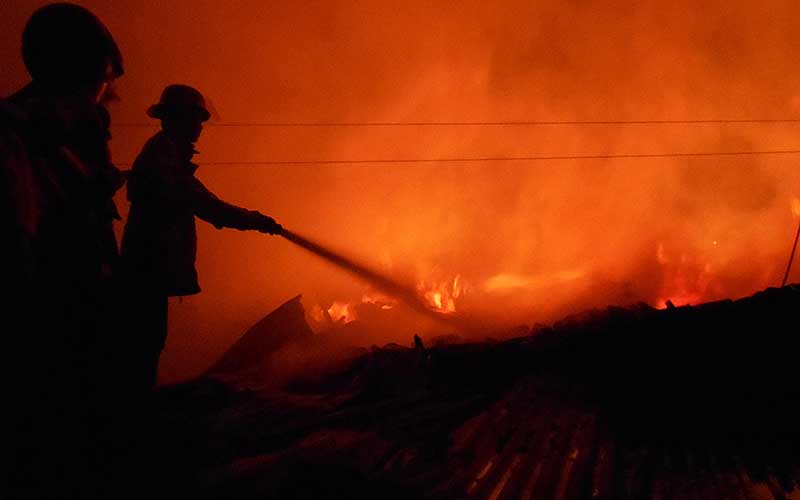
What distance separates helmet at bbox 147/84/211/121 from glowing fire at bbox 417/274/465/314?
416 inches

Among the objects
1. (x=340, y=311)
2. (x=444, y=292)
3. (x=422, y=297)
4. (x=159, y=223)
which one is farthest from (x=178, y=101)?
(x=340, y=311)

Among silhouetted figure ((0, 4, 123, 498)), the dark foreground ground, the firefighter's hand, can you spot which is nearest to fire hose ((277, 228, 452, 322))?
the firefighter's hand

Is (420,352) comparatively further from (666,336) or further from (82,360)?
(82,360)

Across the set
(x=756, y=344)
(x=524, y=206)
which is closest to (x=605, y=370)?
(x=756, y=344)

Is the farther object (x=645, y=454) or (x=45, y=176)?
(x=645, y=454)

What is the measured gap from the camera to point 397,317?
1067 cm

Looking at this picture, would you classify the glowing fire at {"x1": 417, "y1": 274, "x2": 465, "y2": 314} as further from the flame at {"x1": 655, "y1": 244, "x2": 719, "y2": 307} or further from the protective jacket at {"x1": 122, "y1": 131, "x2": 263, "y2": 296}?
the protective jacket at {"x1": 122, "y1": 131, "x2": 263, "y2": 296}

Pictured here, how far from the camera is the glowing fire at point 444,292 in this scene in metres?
13.7

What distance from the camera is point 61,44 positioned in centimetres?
193

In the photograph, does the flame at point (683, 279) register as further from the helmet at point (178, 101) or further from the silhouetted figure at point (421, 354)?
the helmet at point (178, 101)

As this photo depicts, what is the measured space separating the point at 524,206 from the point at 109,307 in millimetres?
17425

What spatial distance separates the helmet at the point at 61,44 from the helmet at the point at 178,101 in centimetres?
145

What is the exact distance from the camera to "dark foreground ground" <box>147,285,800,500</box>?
2.27 metres

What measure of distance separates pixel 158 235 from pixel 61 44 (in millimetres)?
1426
